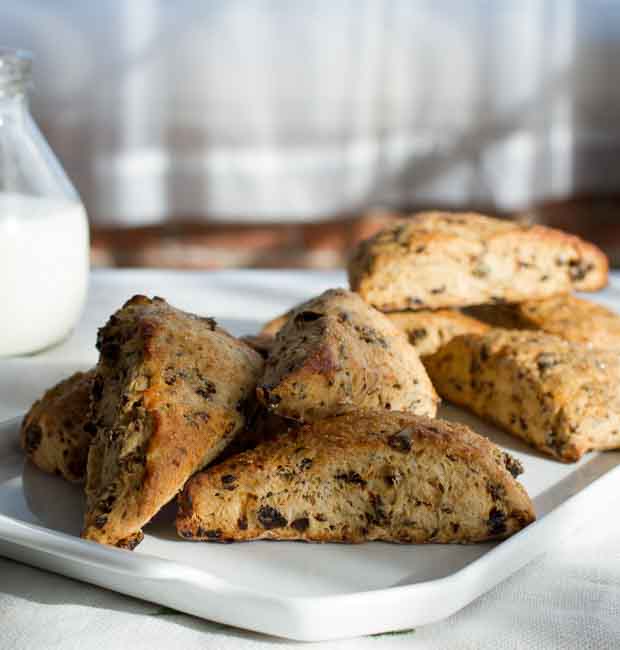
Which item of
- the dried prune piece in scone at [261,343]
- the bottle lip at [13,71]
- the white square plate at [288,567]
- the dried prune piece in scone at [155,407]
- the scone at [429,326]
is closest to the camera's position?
the white square plate at [288,567]

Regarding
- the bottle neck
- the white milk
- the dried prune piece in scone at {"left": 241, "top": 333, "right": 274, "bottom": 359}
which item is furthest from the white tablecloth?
the bottle neck

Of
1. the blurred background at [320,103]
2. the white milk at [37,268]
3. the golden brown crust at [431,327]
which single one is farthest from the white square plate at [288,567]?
the blurred background at [320,103]

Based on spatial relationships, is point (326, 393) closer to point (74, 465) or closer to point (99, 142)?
point (74, 465)

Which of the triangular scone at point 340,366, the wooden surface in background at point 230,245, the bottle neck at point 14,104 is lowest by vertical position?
the wooden surface in background at point 230,245

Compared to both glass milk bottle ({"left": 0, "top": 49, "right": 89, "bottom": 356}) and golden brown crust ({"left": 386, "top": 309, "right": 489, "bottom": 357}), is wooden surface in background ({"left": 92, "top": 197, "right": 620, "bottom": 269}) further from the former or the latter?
golden brown crust ({"left": 386, "top": 309, "right": 489, "bottom": 357})

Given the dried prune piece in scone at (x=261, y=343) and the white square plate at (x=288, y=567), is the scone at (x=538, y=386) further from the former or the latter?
the dried prune piece in scone at (x=261, y=343)

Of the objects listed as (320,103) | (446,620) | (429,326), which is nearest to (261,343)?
(429,326)
